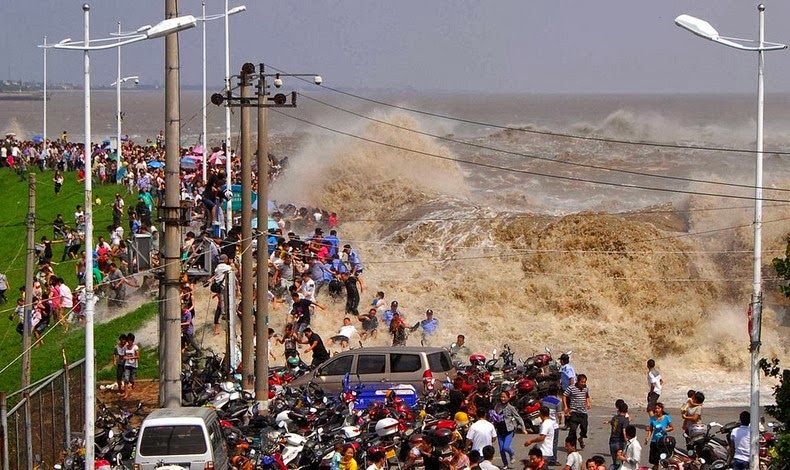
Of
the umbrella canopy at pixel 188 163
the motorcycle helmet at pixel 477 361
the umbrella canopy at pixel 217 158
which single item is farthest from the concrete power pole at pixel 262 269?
the umbrella canopy at pixel 217 158

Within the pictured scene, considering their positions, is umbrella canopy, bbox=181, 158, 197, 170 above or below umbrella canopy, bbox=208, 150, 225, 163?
below

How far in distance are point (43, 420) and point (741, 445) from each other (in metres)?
11.2

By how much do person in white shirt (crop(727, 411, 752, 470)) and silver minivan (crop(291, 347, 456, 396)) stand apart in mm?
7163

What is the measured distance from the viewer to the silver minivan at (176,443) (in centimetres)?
1798

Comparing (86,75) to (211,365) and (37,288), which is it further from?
(37,288)

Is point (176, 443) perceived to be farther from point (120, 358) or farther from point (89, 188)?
point (120, 358)

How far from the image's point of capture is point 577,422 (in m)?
20.6

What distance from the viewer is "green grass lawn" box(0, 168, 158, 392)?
99.5 feet

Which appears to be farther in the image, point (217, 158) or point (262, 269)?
point (217, 158)

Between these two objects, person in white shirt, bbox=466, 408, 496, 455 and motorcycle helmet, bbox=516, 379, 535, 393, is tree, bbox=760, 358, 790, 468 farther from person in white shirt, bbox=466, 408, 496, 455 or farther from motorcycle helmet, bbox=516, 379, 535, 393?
motorcycle helmet, bbox=516, 379, 535, 393

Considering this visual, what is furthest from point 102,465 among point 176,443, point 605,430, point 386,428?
point 605,430

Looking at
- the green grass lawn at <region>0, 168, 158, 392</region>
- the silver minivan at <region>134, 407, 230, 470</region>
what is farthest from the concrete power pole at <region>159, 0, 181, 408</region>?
the green grass lawn at <region>0, 168, 158, 392</region>

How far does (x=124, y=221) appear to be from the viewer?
1686 inches

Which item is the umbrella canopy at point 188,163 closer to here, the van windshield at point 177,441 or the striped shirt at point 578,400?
the striped shirt at point 578,400
